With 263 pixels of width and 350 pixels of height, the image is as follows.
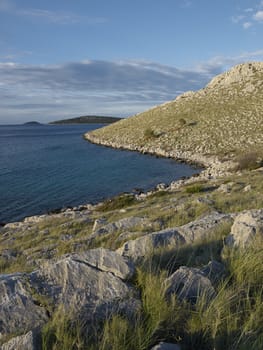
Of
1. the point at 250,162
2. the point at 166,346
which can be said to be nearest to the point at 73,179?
the point at 250,162

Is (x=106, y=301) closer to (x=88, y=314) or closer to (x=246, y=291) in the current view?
(x=88, y=314)

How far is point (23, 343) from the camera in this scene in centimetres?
267

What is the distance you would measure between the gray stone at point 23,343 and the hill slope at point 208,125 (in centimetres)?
3535

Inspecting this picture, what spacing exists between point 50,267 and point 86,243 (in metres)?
5.33

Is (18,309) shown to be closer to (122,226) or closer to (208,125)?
(122,226)

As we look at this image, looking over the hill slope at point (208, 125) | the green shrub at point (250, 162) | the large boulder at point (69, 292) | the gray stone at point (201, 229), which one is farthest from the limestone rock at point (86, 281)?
the hill slope at point (208, 125)

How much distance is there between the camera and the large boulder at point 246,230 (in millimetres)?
4838

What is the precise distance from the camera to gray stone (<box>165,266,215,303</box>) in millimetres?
3426

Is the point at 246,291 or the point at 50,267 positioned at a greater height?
the point at 50,267

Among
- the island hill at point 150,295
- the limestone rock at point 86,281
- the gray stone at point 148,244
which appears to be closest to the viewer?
the island hill at point 150,295

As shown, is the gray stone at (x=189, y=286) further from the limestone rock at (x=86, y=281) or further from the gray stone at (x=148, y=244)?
the gray stone at (x=148, y=244)

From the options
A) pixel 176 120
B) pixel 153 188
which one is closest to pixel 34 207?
pixel 153 188

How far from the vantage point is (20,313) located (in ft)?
10.1

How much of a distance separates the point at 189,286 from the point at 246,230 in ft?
6.67
